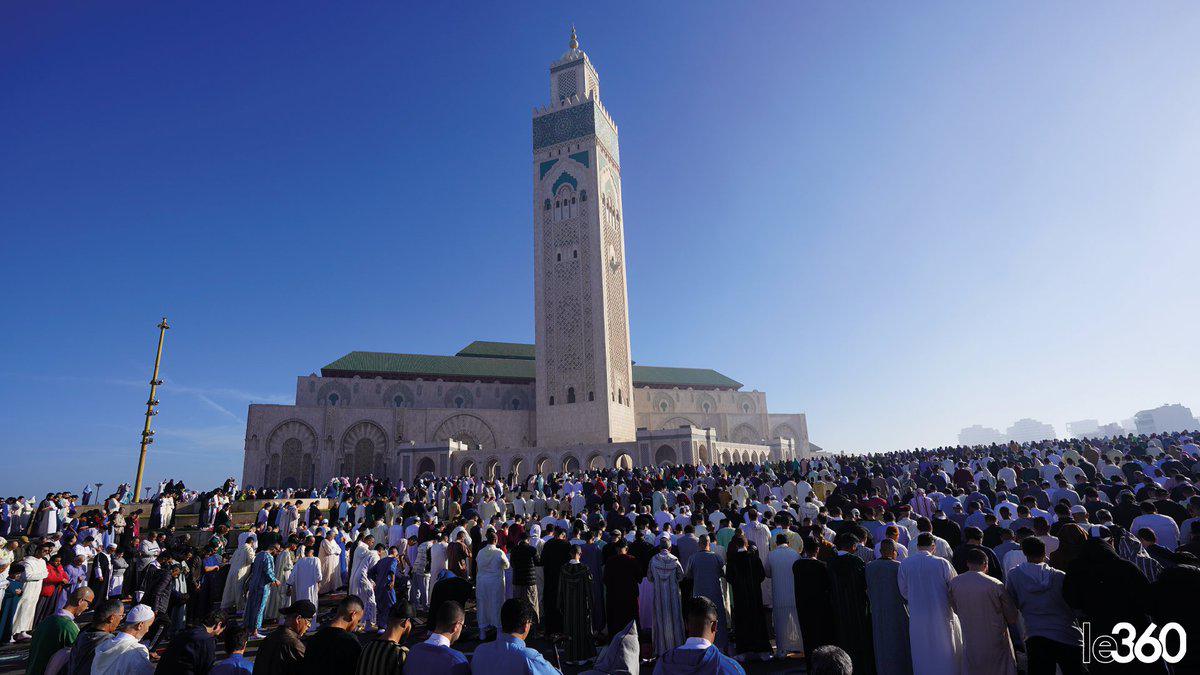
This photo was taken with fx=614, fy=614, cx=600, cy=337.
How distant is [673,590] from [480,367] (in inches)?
1441

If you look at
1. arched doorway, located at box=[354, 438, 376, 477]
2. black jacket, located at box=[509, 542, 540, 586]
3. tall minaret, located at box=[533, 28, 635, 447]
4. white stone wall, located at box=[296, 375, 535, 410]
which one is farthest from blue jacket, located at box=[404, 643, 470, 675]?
white stone wall, located at box=[296, 375, 535, 410]

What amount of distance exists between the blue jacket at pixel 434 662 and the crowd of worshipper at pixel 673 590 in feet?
0.03

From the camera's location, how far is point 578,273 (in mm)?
35594

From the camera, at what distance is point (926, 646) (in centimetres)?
423

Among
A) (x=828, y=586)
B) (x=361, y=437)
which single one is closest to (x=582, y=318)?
(x=361, y=437)

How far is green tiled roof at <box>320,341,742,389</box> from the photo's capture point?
3859 cm

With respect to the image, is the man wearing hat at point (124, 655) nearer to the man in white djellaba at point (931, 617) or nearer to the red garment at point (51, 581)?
the man in white djellaba at point (931, 617)

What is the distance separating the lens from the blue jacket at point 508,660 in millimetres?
2965

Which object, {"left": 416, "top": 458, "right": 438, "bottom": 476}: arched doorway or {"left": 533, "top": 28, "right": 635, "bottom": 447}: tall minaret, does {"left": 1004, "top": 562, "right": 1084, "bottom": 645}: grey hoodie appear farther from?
{"left": 416, "top": 458, "right": 438, "bottom": 476}: arched doorway

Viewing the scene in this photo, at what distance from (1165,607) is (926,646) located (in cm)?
137

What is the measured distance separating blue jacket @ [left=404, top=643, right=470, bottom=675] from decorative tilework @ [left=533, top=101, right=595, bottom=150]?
36.1 m

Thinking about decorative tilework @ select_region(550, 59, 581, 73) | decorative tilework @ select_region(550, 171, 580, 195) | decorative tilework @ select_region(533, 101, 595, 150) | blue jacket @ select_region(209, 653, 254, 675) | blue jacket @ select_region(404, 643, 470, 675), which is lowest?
blue jacket @ select_region(209, 653, 254, 675)

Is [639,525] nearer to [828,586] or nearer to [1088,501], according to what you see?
[828,586]

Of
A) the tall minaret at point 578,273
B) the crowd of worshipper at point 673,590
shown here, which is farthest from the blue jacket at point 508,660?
the tall minaret at point 578,273
